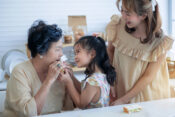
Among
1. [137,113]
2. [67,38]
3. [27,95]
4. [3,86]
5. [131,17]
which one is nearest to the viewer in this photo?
[137,113]

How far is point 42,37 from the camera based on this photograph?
5.14ft

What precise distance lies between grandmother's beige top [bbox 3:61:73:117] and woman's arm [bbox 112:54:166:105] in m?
0.47

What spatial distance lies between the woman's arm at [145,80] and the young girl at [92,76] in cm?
15

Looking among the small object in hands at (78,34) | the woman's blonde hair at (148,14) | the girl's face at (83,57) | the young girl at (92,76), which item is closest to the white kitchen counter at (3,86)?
the small object in hands at (78,34)

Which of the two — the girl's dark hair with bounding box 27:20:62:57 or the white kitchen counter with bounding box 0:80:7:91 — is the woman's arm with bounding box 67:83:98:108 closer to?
the girl's dark hair with bounding box 27:20:62:57

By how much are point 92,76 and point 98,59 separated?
17cm

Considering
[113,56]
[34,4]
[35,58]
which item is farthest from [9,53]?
[113,56]

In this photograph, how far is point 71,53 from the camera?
3531 millimetres

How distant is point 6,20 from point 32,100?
2.26m

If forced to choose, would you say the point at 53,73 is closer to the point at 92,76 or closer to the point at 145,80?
the point at 92,76

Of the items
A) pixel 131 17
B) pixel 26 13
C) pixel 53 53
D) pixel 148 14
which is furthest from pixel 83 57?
pixel 26 13

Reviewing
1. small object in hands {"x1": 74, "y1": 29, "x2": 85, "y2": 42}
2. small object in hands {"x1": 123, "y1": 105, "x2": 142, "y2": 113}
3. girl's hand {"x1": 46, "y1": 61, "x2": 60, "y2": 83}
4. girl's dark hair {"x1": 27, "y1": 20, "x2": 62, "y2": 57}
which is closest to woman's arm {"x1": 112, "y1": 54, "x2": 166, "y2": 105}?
small object in hands {"x1": 123, "y1": 105, "x2": 142, "y2": 113}

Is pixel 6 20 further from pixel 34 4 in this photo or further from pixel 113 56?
pixel 113 56

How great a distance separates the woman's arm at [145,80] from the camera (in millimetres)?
1667
